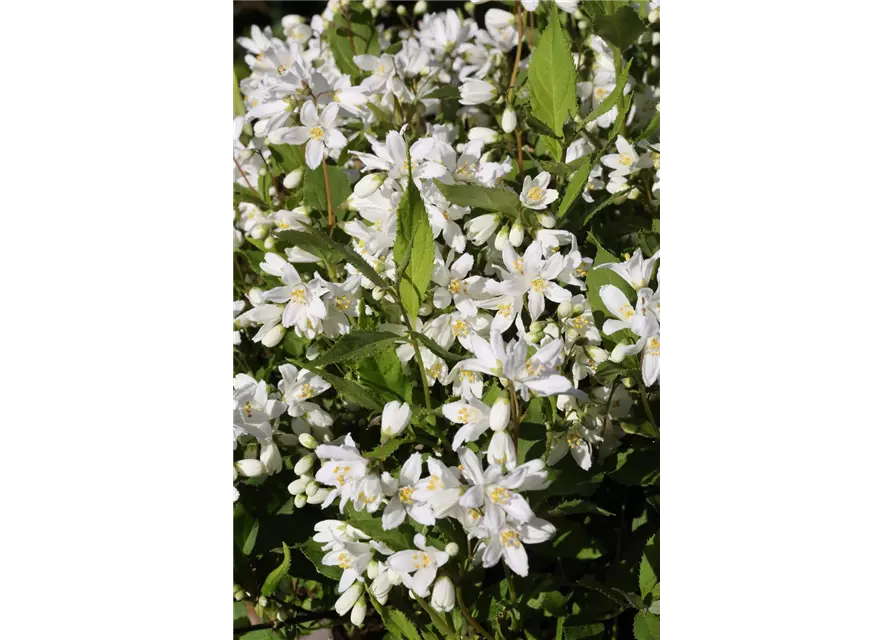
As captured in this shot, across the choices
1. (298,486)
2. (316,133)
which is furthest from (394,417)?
(316,133)

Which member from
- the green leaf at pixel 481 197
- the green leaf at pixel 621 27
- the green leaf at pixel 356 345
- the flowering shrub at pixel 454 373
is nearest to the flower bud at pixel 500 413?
the flowering shrub at pixel 454 373

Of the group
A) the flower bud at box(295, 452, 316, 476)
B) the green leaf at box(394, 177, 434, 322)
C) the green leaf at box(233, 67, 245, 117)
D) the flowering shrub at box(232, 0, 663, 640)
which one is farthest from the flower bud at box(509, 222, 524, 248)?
the green leaf at box(233, 67, 245, 117)

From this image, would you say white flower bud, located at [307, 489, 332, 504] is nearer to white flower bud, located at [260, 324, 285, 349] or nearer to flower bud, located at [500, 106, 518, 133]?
white flower bud, located at [260, 324, 285, 349]

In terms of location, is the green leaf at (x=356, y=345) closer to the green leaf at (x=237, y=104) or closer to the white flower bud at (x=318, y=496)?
the white flower bud at (x=318, y=496)

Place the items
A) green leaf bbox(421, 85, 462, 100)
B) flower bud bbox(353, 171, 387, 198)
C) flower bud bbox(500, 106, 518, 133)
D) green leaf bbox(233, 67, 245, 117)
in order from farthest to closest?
green leaf bbox(233, 67, 245, 117) → green leaf bbox(421, 85, 462, 100) → flower bud bbox(500, 106, 518, 133) → flower bud bbox(353, 171, 387, 198)

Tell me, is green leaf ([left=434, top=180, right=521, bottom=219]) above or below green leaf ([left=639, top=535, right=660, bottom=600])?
above

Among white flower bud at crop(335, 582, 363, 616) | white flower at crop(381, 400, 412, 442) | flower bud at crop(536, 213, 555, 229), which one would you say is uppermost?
flower bud at crop(536, 213, 555, 229)
